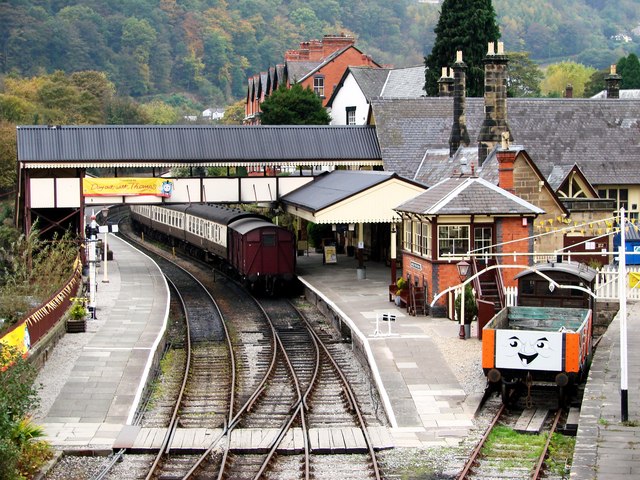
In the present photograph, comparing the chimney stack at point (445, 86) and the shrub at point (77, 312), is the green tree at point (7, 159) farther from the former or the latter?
the shrub at point (77, 312)

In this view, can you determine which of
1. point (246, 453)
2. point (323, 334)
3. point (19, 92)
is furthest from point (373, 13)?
point (246, 453)

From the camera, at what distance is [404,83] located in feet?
232

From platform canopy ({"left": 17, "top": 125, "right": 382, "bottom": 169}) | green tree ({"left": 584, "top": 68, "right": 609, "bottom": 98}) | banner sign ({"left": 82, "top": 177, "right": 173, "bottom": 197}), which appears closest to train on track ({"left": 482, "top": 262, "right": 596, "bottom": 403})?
platform canopy ({"left": 17, "top": 125, "right": 382, "bottom": 169})

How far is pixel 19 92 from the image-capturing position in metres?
90.6

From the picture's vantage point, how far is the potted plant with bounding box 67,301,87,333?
26922 millimetres

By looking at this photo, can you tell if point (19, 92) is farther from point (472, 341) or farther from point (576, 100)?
point (472, 341)

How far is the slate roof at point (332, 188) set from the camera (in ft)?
116

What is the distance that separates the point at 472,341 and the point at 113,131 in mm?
19859

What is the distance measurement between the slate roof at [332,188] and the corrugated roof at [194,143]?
3.94ft

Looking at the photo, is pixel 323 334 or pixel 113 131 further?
pixel 113 131

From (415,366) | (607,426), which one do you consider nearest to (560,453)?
(607,426)

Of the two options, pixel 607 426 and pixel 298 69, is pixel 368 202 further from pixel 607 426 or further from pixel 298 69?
pixel 298 69

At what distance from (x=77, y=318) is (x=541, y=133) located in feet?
73.8

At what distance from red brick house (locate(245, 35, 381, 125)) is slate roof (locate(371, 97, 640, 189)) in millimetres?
30493
